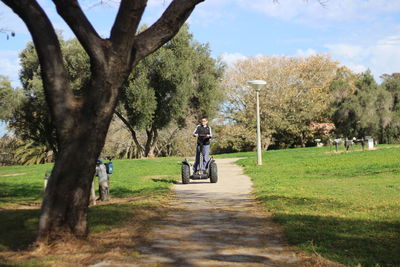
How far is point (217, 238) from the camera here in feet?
18.3

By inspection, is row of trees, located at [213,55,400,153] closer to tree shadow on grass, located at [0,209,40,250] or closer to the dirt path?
the dirt path

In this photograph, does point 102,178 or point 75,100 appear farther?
point 102,178

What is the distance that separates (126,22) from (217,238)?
2745mm

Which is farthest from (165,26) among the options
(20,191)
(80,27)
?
(20,191)

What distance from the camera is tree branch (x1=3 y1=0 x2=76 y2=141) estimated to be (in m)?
5.07

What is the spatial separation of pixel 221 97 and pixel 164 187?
23.5 m

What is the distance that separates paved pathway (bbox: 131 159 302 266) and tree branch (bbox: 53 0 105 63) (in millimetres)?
2258

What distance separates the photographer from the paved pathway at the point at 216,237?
4602 mm

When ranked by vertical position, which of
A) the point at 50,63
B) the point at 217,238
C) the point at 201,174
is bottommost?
the point at 217,238

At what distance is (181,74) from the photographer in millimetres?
30547

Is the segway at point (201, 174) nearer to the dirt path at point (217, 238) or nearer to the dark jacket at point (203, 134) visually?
the dark jacket at point (203, 134)

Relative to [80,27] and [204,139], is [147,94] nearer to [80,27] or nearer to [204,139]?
[204,139]

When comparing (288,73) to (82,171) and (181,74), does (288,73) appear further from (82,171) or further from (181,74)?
(82,171)

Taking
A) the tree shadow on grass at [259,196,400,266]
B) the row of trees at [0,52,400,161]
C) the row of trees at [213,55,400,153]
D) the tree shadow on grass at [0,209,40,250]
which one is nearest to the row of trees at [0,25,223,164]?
the row of trees at [0,52,400,161]
